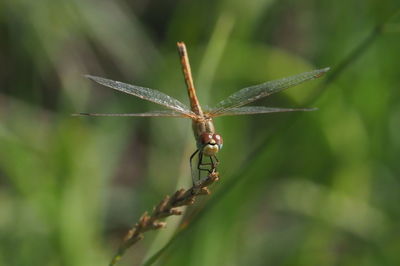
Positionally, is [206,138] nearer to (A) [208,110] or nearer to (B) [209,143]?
(B) [209,143]

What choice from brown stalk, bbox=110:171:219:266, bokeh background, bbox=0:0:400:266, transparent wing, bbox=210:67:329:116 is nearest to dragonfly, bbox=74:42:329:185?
transparent wing, bbox=210:67:329:116

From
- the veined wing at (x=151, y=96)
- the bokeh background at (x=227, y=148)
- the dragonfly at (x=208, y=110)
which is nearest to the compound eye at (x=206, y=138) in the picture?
the dragonfly at (x=208, y=110)

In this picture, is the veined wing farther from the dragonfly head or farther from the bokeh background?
the bokeh background

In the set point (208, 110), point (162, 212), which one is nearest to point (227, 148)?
point (208, 110)

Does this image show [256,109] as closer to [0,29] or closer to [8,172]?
[8,172]

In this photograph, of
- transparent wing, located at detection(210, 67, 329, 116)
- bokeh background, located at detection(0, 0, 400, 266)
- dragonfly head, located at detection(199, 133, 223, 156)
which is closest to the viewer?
dragonfly head, located at detection(199, 133, 223, 156)

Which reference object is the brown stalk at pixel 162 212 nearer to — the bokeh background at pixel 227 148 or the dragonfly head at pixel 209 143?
the dragonfly head at pixel 209 143
